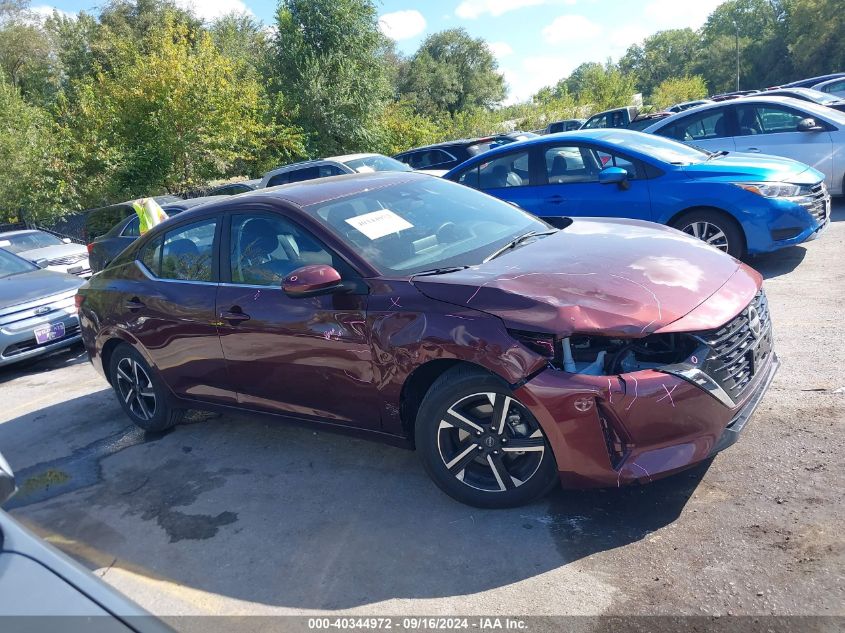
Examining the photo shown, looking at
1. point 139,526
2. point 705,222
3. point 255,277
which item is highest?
point 255,277

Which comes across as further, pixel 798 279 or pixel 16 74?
pixel 16 74

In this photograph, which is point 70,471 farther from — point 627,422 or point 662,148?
point 662,148

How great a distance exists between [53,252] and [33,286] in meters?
5.04

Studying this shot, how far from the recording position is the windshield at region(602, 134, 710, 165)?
7328 millimetres

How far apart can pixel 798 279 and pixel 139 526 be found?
238 inches

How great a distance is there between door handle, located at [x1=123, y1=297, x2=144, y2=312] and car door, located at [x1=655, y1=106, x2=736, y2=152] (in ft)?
24.9

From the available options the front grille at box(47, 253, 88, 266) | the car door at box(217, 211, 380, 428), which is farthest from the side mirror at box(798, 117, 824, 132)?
the front grille at box(47, 253, 88, 266)

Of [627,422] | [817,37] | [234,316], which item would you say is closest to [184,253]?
[234,316]

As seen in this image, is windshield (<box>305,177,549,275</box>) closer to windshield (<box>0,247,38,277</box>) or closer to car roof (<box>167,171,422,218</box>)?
car roof (<box>167,171,422,218</box>)

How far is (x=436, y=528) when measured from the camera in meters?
3.56

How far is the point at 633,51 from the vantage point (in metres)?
89.6

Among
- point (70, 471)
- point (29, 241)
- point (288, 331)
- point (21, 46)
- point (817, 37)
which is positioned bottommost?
point (70, 471)

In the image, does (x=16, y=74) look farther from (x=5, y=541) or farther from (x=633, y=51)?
(x=633, y=51)

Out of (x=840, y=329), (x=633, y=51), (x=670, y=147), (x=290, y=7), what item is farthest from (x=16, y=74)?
(x=633, y=51)
